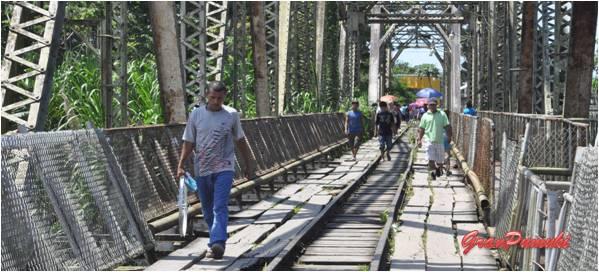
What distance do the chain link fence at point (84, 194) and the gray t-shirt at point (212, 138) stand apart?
0.84m

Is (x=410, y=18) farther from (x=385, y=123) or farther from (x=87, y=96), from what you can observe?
(x=87, y=96)

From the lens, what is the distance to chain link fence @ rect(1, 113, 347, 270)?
26.4 feet

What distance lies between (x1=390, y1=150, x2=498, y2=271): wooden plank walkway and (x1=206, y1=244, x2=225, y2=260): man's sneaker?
1.63 meters

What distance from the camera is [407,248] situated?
36.7ft

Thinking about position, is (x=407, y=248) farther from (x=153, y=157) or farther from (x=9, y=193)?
(x=9, y=193)

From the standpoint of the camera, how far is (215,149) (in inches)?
389

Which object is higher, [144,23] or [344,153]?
[144,23]

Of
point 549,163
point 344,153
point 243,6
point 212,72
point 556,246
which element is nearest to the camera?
point 556,246

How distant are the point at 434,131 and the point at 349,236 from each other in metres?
7.18

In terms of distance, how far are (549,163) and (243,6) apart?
10.2 meters

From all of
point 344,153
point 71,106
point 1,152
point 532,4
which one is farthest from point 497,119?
point 1,152

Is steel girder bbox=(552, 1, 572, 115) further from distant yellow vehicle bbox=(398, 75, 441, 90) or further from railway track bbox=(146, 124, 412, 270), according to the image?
distant yellow vehicle bbox=(398, 75, 441, 90)

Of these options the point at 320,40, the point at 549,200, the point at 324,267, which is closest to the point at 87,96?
the point at 324,267

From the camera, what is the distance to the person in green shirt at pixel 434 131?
19344mm
